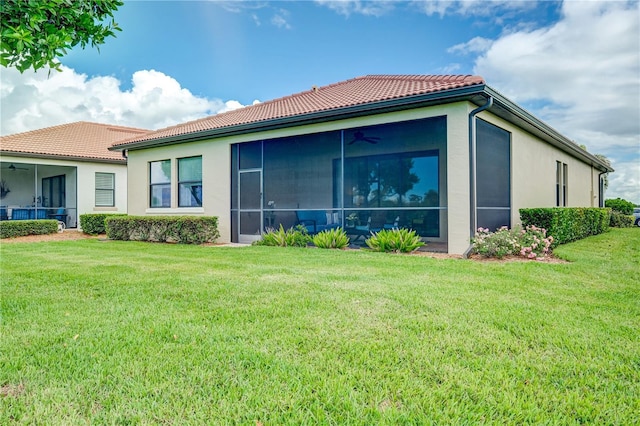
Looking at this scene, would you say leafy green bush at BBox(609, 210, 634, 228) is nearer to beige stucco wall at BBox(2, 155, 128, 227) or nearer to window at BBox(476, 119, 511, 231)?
window at BBox(476, 119, 511, 231)

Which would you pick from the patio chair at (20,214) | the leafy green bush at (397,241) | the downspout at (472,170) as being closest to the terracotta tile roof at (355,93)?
the downspout at (472,170)

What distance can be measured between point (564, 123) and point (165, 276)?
848 inches

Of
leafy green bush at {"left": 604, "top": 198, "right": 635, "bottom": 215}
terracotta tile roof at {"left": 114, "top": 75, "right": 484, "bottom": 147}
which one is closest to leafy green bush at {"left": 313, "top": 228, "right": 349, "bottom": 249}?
terracotta tile roof at {"left": 114, "top": 75, "right": 484, "bottom": 147}

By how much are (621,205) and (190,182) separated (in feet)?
86.4

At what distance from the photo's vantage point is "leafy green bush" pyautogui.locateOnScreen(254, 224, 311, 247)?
1024cm

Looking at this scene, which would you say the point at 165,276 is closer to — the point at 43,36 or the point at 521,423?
the point at 43,36

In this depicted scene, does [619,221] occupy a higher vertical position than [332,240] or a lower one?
higher

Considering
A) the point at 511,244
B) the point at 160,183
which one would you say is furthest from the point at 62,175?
the point at 511,244

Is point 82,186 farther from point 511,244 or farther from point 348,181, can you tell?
point 511,244

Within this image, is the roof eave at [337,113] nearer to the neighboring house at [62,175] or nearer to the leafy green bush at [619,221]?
the neighboring house at [62,175]

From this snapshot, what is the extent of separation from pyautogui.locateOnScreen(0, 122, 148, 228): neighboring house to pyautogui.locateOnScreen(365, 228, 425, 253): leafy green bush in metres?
15.1

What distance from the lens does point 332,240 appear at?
31.7 ft

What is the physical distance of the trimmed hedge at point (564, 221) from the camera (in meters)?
8.95

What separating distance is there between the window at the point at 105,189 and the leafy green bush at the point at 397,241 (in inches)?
599
